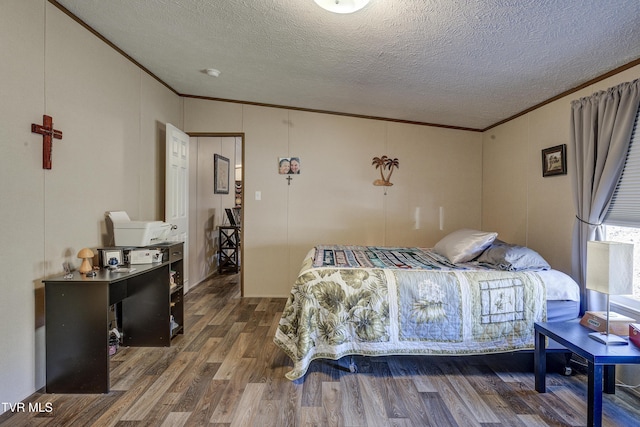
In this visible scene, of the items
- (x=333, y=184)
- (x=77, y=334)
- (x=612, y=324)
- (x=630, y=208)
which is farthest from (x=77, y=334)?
(x=630, y=208)

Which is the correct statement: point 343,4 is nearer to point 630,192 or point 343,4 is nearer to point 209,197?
point 630,192

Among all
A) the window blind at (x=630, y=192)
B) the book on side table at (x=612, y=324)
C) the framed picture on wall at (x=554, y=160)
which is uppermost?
the framed picture on wall at (x=554, y=160)

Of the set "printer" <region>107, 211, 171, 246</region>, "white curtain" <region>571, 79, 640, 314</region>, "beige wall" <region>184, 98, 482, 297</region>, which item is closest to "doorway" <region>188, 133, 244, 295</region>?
"beige wall" <region>184, 98, 482, 297</region>

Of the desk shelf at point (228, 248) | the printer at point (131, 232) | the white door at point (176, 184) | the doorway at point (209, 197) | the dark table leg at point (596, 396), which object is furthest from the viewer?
the desk shelf at point (228, 248)

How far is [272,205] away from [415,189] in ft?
6.16

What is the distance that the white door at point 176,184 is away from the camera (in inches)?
139

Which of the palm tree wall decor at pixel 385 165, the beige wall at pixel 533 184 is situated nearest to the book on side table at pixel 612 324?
the beige wall at pixel 533 184

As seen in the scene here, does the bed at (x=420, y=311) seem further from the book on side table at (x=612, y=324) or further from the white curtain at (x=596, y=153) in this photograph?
the white curtain at (x=596, y=153)

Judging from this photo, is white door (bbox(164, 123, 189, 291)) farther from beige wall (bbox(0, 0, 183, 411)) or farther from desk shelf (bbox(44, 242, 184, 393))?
desk shelf (bbox(44, 242, 184, 393))

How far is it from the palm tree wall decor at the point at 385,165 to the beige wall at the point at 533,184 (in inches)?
46.3

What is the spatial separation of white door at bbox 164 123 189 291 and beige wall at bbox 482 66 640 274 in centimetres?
367

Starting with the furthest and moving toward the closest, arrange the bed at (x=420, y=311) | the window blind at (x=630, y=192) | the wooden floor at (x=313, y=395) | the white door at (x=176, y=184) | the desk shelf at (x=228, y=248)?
the desk shelf at (x=228, y=248) < the white door at (x=176, y=184) < the bed at (x=420, y=311) < the window blind at (x=630, y=192) < the wooden floor at (x=313, y=395)

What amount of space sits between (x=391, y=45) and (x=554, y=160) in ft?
5.95

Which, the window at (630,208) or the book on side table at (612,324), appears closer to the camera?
the book on side table at (612,324)
